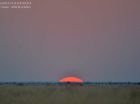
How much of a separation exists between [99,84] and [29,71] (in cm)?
142

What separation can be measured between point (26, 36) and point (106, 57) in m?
1.64

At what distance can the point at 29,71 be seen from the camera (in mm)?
7043

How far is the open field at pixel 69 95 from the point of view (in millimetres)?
6531

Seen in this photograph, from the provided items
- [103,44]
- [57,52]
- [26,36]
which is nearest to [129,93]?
[103,44]

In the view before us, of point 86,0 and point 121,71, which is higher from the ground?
point 86,0

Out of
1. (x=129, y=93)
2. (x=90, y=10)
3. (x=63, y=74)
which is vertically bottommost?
(x=129, y=93)

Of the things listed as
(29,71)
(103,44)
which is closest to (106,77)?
(103,44)

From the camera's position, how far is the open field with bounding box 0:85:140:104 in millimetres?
6531

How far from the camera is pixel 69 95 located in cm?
659

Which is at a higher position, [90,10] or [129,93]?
[90,10]

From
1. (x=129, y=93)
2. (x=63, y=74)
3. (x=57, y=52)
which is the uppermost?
(x=57, y=52)

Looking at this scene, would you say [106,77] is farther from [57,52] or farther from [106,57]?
[57,52]

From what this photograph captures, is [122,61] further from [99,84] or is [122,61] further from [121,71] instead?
[99,84]

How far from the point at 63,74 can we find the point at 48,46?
0.63 meters
